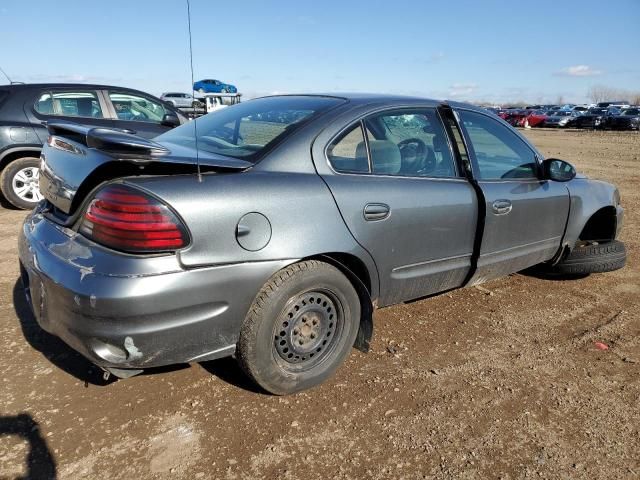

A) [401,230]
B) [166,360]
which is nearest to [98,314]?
[166,360]

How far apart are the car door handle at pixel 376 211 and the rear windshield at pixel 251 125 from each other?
0.58 meters

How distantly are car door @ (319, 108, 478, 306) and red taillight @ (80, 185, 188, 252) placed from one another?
0.85 meters

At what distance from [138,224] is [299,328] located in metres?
0.99

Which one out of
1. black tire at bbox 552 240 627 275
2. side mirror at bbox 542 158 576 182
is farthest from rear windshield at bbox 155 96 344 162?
black tire at bbox 552 240 627 275

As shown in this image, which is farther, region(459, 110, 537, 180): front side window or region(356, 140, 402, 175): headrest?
region(459, 110, 537, 180): front side window

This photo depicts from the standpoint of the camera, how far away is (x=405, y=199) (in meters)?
2.80

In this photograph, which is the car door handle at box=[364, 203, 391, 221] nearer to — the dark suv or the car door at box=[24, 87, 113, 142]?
the dark suv

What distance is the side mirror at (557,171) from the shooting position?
364cm

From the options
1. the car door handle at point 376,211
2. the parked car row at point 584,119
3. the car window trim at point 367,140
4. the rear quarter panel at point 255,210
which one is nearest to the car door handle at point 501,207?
the car window trim at point 367,140

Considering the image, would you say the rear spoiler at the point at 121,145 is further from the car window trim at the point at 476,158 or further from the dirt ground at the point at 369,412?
the car window trim at the point at 476,158

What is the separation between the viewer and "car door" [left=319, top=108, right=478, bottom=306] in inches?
104

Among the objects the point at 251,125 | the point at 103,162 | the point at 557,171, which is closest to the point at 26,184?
the point at 251,125

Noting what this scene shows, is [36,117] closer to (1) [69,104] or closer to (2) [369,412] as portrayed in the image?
(1) [69,104]

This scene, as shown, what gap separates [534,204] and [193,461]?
280 cm
